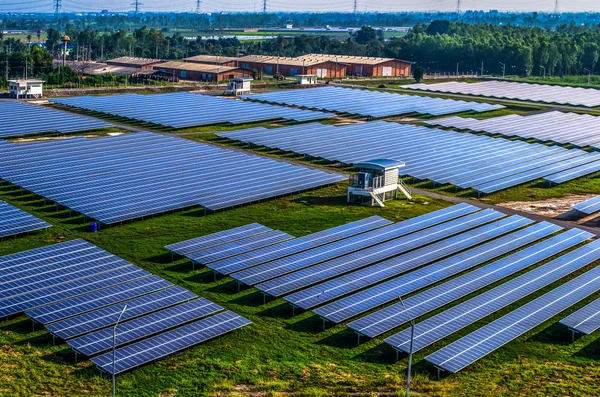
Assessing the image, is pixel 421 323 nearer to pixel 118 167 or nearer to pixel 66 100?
pixel 118 167

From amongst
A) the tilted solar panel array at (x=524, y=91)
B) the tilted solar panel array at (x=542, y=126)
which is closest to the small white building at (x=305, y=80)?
the tilted solar panel array at (x=524, y=91)

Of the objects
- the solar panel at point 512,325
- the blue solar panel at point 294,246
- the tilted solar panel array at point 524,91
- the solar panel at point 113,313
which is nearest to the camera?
the solar panel at point 512,325

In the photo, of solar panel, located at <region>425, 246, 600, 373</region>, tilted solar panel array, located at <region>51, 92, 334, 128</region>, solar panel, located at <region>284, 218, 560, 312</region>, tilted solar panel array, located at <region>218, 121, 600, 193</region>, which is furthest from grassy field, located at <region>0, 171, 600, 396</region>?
tilted solar panel array, located at <region>51, 92, 334, 128</region>

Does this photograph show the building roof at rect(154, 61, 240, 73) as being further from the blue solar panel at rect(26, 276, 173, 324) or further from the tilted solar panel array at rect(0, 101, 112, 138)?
the blue solar panel at rect(26, 276, 173, 324)

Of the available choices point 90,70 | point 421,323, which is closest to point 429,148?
point 421,323

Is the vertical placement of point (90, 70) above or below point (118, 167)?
above

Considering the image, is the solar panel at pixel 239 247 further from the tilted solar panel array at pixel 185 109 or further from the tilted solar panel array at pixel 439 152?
the tilted solar panel array at pixel 185 109
